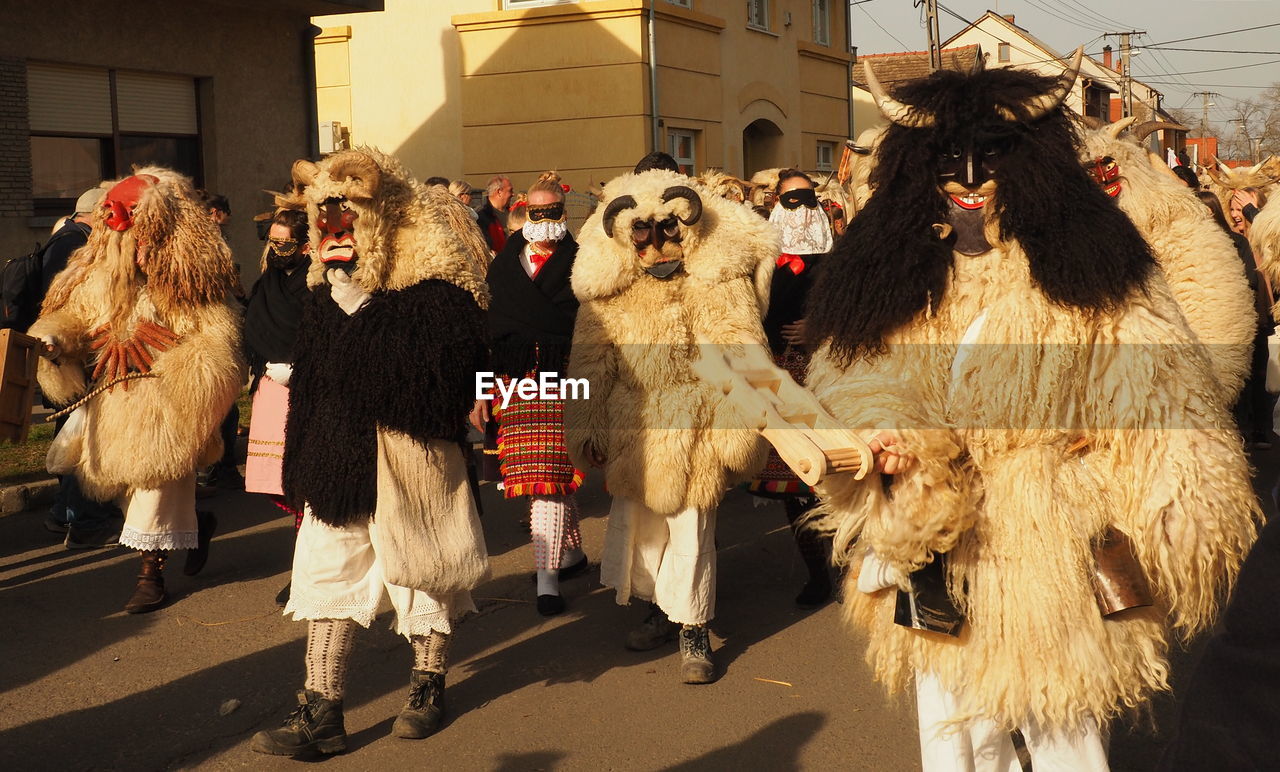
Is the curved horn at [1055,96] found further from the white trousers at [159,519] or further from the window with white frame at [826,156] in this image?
the window with white frame at [826,156]

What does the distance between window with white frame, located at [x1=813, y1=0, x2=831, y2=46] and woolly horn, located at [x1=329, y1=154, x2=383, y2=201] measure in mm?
21983

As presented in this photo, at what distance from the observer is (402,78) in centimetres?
2055

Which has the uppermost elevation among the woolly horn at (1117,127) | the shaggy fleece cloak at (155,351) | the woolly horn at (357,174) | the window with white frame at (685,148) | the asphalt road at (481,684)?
the window with white frame at (685,148)

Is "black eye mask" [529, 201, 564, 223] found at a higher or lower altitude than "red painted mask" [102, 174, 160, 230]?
lower

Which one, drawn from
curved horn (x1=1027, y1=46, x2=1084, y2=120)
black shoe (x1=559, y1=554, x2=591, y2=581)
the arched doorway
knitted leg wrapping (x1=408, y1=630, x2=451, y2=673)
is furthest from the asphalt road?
the arched doorway

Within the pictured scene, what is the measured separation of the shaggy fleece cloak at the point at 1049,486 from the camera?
3189 mm

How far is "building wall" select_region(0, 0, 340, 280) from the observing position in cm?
1250

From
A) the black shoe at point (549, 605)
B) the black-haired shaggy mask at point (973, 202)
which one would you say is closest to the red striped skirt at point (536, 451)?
the black shoe at point (549, 605)

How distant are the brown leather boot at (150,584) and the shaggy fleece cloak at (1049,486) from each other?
4.50 metres

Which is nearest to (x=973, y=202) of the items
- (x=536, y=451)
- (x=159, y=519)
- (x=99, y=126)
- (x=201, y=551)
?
(x=536, y=451)

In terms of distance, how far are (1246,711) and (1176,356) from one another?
6.29 feet

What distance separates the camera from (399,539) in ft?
15.8

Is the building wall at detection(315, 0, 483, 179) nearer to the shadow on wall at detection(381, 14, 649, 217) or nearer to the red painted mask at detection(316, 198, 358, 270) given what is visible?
the shadow on wall at detection(381, 14, 649, 217)

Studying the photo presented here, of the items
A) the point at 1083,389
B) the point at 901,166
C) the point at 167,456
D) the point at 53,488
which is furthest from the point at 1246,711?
the point at 53,488
